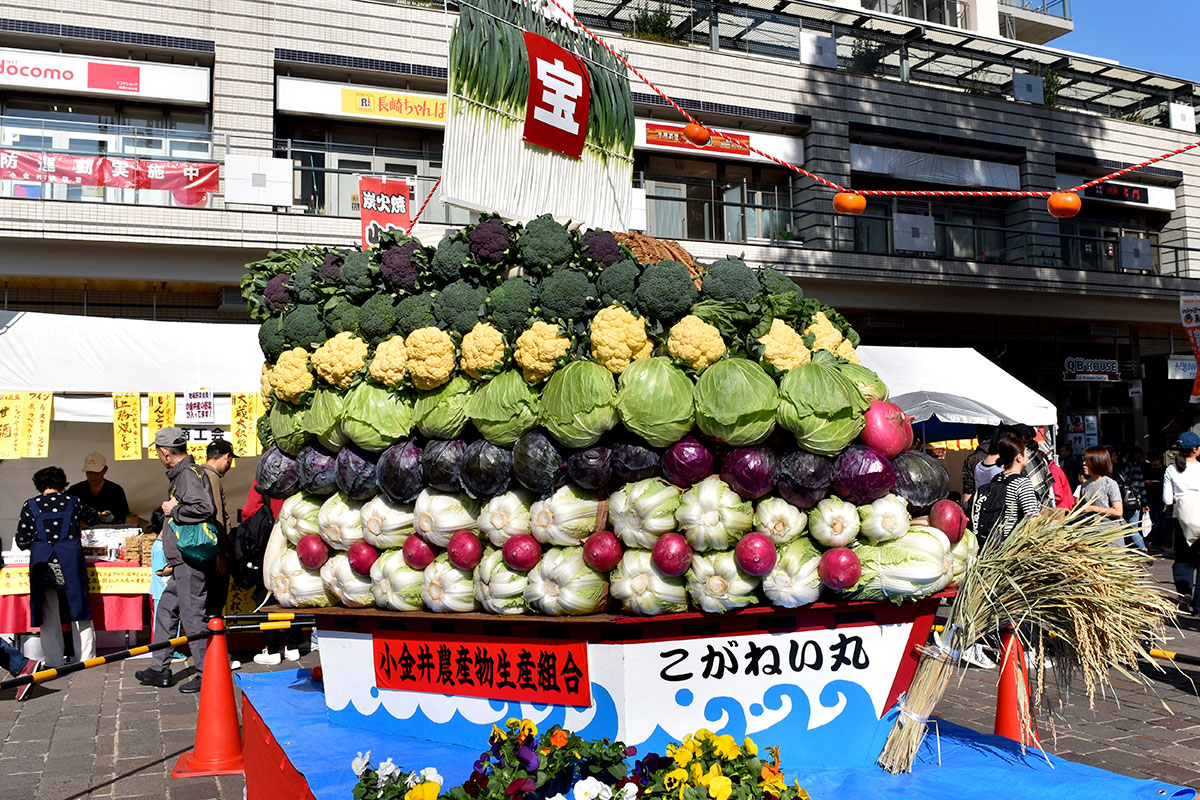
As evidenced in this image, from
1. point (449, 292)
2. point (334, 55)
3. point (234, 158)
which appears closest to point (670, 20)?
point (334, 55)

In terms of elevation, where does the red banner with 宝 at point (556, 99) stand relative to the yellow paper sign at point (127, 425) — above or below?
above

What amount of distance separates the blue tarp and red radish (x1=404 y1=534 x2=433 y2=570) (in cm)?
75

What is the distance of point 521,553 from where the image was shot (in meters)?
3.63

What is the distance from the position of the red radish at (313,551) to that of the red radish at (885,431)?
2508 millimetres

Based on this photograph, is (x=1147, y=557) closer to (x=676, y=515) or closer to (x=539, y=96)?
(x=676, y=515)

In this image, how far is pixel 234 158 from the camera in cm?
1433

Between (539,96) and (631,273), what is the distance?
176 cm

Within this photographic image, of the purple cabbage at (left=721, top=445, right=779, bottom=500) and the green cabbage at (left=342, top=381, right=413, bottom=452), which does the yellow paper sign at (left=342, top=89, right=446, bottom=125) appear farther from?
the purple cabbage at (left=721, top=445, right=779, bottom=500)

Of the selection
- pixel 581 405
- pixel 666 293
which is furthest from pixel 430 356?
pixel 666 293

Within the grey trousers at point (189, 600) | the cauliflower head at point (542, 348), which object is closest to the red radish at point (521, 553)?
the cauliflower head at point (542, 348)

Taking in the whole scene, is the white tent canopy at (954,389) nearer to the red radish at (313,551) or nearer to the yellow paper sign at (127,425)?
the yellow paper sign at (127,425)

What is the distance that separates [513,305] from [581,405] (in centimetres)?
56

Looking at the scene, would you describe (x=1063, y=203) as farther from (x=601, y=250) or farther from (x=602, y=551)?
(x=602, y=551)

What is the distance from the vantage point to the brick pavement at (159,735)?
5434 millimetres
